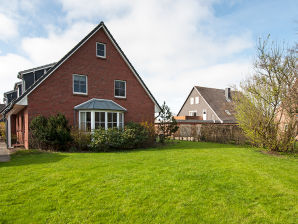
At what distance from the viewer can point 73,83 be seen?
14.3 metres

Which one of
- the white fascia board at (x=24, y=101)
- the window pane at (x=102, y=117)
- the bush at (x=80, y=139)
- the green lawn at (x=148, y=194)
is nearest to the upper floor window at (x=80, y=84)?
the window pane at (x=102, y=117)

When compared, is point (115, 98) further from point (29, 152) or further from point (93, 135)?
point (29, 152)

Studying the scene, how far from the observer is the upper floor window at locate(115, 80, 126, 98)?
16259 millimetres

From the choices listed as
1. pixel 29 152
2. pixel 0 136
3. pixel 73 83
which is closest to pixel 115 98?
pixel 73 83

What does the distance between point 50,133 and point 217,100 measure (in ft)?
98.1

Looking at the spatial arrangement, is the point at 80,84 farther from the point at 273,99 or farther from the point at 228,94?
the point at 228,94

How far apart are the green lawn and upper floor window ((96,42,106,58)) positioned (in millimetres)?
10443

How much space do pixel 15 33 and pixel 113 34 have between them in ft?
26.0

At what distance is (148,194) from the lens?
4.95 metres

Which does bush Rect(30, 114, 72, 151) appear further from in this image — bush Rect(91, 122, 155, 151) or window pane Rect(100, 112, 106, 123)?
window pane Rect(100, 112, 106, 123)

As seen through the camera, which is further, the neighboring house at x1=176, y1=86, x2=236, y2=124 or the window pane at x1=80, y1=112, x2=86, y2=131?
the neighboring house at x1=176, y1=86, x2=236, y2=124

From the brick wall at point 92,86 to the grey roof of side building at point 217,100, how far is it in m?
18.8

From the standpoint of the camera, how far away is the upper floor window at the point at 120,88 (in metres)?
16.3

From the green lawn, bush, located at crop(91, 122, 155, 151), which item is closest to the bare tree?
the green lawn
